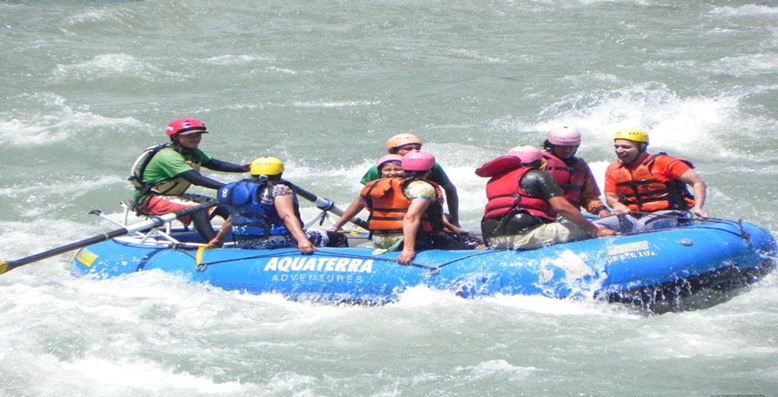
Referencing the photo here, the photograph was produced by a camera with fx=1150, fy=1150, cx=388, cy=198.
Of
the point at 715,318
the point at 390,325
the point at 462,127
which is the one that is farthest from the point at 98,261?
the point at 462,127

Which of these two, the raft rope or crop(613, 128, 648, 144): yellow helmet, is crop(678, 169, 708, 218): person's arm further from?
the raft rope

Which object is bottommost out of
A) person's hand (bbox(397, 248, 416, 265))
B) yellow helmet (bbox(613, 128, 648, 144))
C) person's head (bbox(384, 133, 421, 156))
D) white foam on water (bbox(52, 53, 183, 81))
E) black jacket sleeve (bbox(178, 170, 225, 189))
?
white foam on water (bbox(52, 53, 183, 81))

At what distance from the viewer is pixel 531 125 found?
1552 centimetres

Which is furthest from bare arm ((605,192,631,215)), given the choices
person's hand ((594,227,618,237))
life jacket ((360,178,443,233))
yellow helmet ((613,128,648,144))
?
life jacket ((360,178,443,233))

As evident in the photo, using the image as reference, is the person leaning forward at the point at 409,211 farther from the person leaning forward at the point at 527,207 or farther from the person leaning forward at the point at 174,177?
the person leaning forward at the point at 174,177

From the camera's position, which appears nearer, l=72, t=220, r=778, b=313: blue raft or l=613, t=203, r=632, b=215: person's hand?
l=72, t=220, r=778, b=313: blue raft

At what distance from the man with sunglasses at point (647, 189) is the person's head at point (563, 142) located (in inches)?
14.3

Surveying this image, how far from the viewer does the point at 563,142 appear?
8422 mm

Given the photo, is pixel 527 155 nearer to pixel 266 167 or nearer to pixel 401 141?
pixel 401 141

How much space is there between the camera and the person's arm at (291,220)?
338 inches

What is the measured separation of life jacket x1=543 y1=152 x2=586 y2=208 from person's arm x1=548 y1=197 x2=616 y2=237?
0.47m

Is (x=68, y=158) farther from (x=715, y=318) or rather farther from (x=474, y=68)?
(x=715, y=318)

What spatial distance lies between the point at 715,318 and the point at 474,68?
1157 centimetres

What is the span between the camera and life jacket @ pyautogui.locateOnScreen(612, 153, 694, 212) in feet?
28.1
